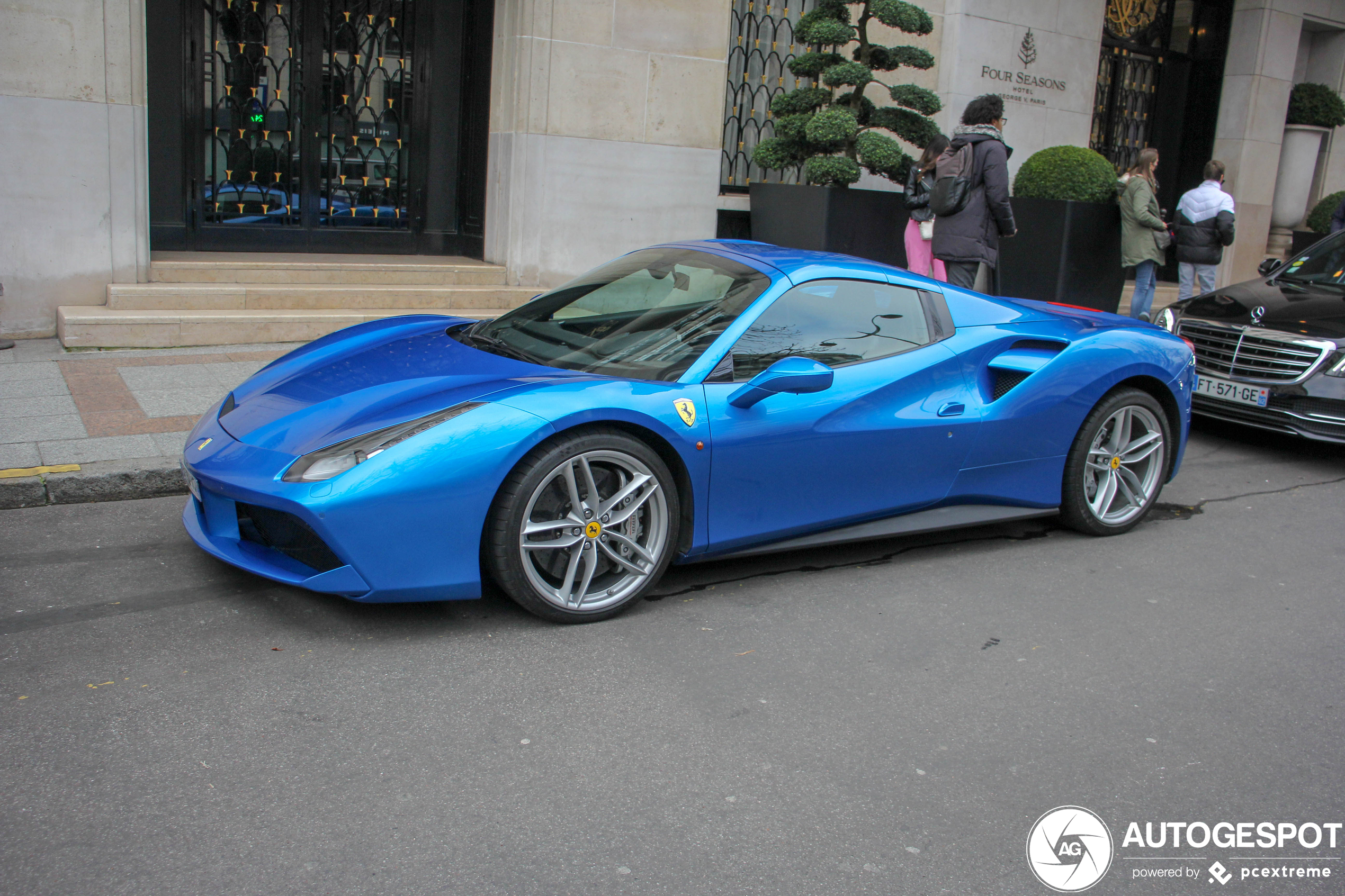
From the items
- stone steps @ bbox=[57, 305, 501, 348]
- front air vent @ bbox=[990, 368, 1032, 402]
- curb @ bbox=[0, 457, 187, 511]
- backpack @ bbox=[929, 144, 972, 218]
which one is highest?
backpack @ bbox=[929, 144, 972, 218]

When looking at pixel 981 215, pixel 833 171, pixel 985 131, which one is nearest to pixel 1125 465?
pixel 981 215

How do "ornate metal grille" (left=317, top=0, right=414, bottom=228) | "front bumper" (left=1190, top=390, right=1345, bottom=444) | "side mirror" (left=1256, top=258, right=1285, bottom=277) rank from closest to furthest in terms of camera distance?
"front bumper" (left=1190, top=390, right=1345, bottom=444) < "side mirror" (left=1256, top=258, right=1285, bottom=277) < "ornate metal grille" (left=317, top=0, right=414, bottom=228)

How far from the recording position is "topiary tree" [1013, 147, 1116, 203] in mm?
11281

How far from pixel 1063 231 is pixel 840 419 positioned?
7.79 m

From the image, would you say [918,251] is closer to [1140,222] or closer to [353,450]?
[1140,222]

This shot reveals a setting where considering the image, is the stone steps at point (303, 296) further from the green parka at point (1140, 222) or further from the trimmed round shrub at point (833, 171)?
the green parka at point (1140, 222)

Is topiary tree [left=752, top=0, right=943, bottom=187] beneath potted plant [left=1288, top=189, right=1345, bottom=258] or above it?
above

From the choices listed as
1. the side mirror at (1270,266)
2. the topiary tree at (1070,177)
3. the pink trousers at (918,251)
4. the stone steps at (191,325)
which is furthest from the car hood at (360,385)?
the topiary tree at (1070,177)

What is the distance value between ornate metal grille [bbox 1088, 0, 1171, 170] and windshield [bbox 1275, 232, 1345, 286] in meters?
6.78

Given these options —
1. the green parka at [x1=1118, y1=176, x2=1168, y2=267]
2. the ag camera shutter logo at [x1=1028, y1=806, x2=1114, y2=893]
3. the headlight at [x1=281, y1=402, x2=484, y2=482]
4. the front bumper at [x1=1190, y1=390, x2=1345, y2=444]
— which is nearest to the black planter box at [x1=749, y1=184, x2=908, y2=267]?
the green parka at [x1=1118, y1=176, x2=1168, y2=267]

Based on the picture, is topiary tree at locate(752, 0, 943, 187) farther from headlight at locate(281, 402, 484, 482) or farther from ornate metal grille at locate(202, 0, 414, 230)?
headlight at locate(281, 402, 484, 482)

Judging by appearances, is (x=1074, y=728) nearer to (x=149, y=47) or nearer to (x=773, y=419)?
(x=773, y=419)

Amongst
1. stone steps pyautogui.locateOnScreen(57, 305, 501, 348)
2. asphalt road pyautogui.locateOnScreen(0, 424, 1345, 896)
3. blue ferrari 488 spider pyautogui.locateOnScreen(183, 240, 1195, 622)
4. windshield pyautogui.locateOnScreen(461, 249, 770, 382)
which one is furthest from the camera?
stone steps pyautogui.locateOnScreen(57, 305, 501, 348)

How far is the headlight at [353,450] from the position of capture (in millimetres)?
3623
